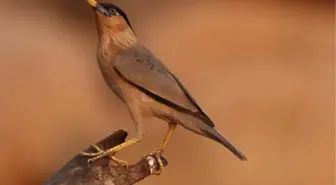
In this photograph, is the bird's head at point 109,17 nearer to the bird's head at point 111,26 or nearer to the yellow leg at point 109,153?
the bird's head at point 111,26

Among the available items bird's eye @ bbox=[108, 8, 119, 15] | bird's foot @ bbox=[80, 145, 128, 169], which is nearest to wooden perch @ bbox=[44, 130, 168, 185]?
bird's foot @ bbox=[80, 145, 128, 169]

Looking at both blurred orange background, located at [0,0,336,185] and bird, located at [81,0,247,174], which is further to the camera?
blurred orange background, located at [0,0,336,185]

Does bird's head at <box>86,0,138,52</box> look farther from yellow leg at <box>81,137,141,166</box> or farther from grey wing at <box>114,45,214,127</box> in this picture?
yellow leg at <box>81,137,141,166</box>

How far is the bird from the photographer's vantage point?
0.92m

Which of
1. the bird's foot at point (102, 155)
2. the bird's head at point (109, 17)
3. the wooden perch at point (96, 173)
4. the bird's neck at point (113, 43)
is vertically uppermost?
the bird's head at point (109, 17)

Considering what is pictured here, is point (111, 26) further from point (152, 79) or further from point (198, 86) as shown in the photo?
point (198, 86)

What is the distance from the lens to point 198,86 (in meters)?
1.25

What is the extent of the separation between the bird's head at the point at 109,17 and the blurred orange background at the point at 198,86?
266 millimetres

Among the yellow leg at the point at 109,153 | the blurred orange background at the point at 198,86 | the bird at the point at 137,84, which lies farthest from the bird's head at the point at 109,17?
the blurred orange background at the point at 198,86

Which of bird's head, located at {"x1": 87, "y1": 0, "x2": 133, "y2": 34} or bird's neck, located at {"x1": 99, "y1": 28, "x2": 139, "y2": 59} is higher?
bird's head, located at {"x1": 87, "y1": 0, "x2": 133, "y2": 34}

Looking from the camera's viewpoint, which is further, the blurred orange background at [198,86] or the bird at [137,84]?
the blurred orange background at [198,86]

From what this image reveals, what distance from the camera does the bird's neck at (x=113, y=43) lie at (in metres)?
0.93

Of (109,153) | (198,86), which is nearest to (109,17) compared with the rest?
(109,153)

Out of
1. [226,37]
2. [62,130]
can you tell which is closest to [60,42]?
[62,130]
